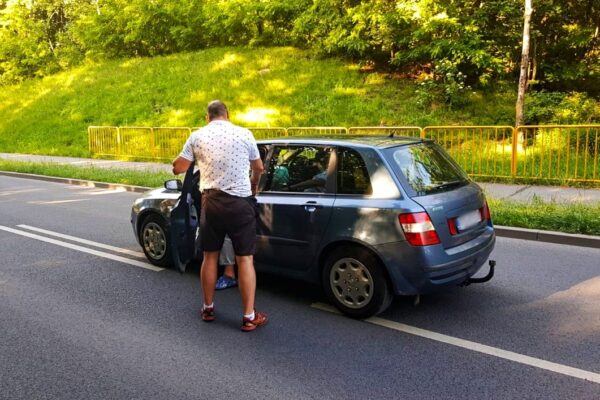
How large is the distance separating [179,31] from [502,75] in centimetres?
1922

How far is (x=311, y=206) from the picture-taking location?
469cm

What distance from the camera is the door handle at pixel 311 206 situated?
4.66 meters

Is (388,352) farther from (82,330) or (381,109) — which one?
(381,109)

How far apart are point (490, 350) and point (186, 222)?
2644 mm

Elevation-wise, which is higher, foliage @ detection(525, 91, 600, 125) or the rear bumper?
foliage @ detection(525, 91, 600, 125)

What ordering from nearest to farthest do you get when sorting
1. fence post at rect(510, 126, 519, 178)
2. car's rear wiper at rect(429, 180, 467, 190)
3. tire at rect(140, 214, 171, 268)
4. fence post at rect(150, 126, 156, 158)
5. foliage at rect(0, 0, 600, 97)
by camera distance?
car's rear wiper at rect(429, 180, 467, 190) < tire at rect(140, 214, 171, 268) < fence post at rect(510, 126, 519, 178) < foliage at rect(0, 0, 600, 97) < fence post at rect(150, 126, 156, 158)

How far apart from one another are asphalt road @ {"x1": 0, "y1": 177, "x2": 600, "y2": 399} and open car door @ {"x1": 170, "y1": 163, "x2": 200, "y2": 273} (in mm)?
508

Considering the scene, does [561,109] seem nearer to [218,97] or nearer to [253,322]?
[253,322]

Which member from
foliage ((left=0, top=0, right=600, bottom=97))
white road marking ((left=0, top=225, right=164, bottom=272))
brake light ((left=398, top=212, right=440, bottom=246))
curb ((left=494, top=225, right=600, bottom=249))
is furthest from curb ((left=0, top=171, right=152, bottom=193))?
foliage ((left=0, top=0, right=600, bottom=97))

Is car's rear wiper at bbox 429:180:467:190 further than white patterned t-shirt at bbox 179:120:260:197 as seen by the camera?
Yes

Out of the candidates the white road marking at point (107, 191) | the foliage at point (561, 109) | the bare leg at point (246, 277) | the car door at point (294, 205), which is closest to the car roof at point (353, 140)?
the car door at point (294, 205)

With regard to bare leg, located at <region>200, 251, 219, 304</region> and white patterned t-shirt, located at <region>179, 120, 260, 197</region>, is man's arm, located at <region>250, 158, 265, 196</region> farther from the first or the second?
bare leg, located at <region>200, 251, 219, 304</region>

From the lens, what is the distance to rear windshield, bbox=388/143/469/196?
4543mm

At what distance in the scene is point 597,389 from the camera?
330 centimetres
